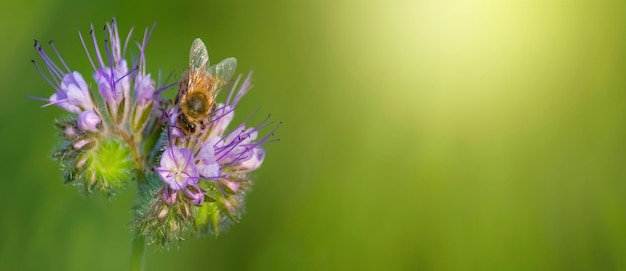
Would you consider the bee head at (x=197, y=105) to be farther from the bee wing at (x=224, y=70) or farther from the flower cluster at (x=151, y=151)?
the bee wing at (x=224, y=70)

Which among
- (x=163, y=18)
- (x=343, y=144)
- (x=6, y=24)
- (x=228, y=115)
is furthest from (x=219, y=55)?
(x=228, y=115)

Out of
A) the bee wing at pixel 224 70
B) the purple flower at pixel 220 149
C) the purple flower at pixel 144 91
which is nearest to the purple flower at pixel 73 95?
the purple flower at pixel 144 91

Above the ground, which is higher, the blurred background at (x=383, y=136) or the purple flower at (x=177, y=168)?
the blurred background at (x=383, y=136)

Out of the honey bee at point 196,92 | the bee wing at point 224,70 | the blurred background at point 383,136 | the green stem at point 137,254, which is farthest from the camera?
the blurred background at point 383,136

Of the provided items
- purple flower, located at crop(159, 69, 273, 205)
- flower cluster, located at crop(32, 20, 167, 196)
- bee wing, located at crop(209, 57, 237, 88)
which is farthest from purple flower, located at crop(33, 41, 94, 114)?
bee wing, located at crop(209, 57, 237, 88)

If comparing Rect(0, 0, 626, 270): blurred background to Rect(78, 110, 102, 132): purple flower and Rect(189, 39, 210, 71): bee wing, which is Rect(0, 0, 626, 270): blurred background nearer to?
Rect(78, 110, 102, 132): purple flower

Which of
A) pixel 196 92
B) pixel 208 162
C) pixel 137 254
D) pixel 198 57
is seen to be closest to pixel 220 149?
pixel 208 162
